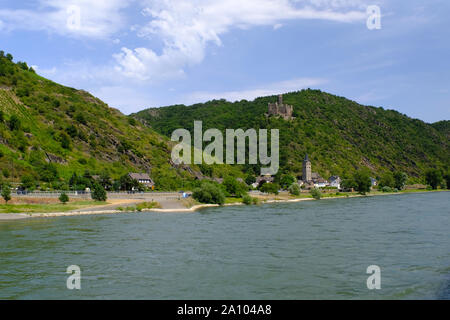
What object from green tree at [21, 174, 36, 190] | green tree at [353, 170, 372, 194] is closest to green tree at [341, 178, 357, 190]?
green tree at [353, 170, 372, 194]

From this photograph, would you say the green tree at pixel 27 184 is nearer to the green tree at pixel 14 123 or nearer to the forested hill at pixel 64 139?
the forested hill at pixel 64 139

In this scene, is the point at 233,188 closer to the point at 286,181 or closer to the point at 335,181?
the point at 286,181

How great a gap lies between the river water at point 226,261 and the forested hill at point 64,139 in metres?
45.9

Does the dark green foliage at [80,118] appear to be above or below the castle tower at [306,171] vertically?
above

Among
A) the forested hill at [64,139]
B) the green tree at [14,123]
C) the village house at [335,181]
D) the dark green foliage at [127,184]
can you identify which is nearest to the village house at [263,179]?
the village house at [335,181]

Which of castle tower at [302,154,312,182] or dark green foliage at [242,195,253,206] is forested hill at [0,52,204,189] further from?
castle tower at [302,154,312,182]

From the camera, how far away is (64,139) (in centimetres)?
10094

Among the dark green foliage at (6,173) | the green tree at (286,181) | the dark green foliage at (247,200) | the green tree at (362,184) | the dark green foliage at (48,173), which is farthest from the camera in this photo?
the green tree at (286,181)

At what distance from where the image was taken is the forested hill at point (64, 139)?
80188mm

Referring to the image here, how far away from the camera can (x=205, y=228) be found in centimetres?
3856

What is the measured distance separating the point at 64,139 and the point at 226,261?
88617mm

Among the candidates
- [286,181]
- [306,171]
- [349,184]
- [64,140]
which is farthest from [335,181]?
[64,140]
